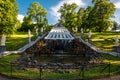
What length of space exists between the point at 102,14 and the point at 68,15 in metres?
20.7

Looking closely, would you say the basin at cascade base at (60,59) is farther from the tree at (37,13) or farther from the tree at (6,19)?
the tree at (37,13)

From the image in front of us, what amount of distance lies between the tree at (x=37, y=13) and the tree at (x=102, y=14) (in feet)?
79.1

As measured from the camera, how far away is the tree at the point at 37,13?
8512 cm

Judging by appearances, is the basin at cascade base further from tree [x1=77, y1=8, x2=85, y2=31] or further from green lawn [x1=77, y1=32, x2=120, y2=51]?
tree [x1=77, y1=8, x2=85, y2=31]

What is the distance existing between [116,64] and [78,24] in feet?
198

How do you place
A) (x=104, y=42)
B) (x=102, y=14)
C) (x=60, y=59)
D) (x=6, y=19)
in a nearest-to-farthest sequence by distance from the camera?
(x=60, y=59), (x=104, y=42), (x=6, y=19), (x=102, y=14)

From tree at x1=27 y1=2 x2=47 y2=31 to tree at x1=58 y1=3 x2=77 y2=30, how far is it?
5450mm

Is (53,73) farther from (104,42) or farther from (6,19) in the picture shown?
(6,19)

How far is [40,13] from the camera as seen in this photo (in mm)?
85875

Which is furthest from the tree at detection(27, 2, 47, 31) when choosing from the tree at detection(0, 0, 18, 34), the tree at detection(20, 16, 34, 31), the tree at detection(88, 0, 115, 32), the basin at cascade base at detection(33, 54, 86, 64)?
the basin at cascade base at detection(33, 54, 86, 64)

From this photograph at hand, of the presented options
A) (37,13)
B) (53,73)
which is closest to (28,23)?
(37,13)

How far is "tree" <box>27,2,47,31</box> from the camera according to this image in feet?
279

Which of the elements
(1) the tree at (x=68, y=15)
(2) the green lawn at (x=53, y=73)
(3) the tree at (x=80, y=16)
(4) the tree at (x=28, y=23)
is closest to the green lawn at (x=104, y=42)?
(2) the green lawn at (x=53, y=73)

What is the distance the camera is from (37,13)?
282 ft
